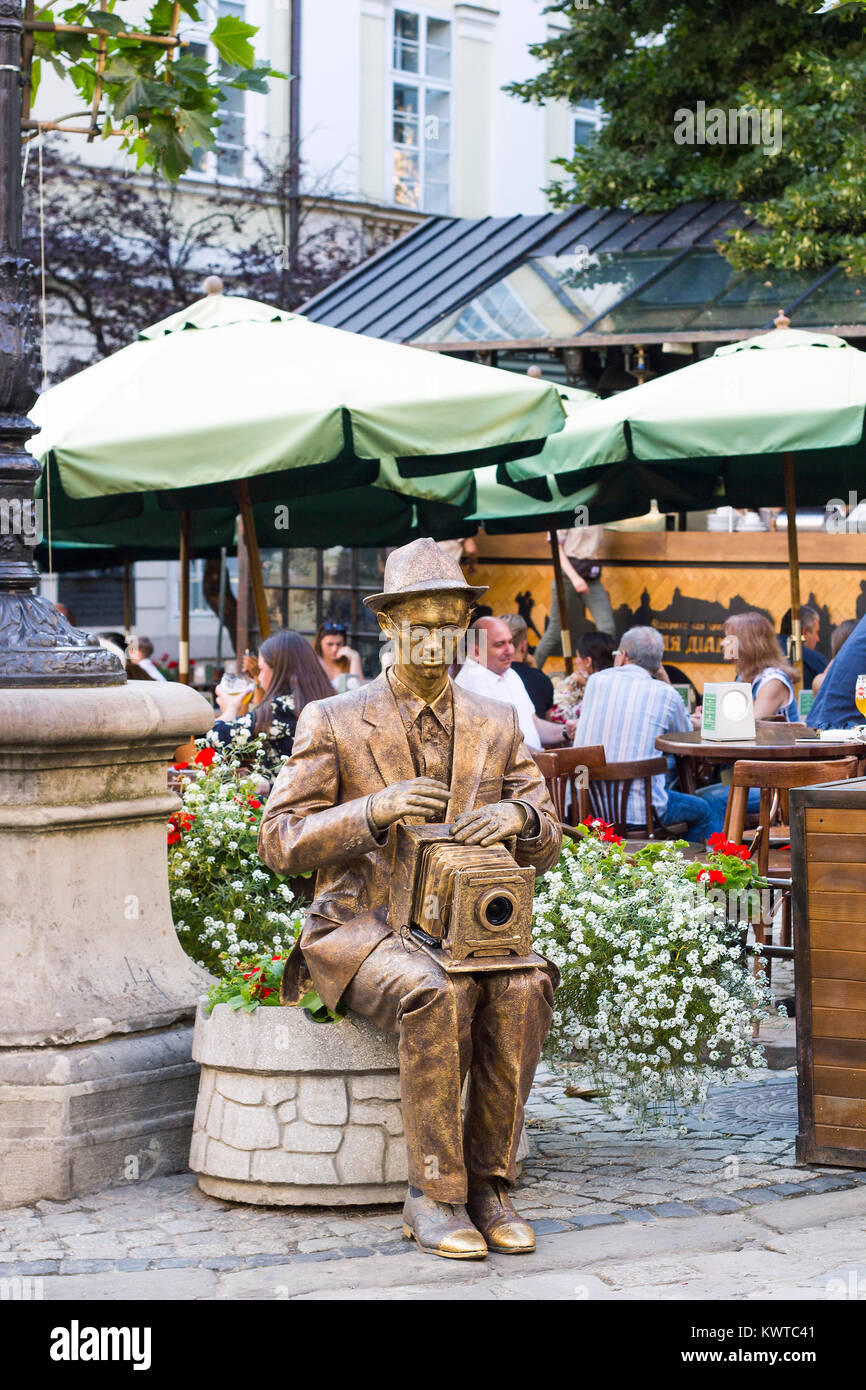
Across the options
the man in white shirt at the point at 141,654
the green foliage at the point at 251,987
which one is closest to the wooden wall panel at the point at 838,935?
the green foliage at the point at 251,987

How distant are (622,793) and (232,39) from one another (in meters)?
3.61

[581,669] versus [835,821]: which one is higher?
[581,669]

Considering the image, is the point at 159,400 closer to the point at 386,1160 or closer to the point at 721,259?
the point at 386,1160

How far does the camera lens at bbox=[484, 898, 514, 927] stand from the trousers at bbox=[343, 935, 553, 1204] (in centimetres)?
15

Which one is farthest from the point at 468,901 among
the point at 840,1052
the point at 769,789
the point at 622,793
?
the point at 622,793

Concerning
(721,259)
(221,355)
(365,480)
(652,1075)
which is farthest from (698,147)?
(652,1075)

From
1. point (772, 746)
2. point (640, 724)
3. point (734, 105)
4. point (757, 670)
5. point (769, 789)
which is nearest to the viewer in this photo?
point (769, 789)

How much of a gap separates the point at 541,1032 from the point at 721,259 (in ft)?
40.3

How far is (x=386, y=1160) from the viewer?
15.0 ft

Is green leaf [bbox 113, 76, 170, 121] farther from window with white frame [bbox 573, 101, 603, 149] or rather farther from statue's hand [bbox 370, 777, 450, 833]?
window with white frame [bbox 573, 101, 603, 149]

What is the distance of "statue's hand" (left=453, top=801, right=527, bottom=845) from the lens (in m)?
4.34

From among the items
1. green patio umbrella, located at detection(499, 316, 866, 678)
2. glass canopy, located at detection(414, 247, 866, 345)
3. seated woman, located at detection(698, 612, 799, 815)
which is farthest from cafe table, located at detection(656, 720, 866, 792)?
glass canopy, located at detection(414, 247, 866, 345)

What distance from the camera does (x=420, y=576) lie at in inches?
177

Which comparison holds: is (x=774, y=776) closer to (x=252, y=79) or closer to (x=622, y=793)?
(x=622, y=793)
